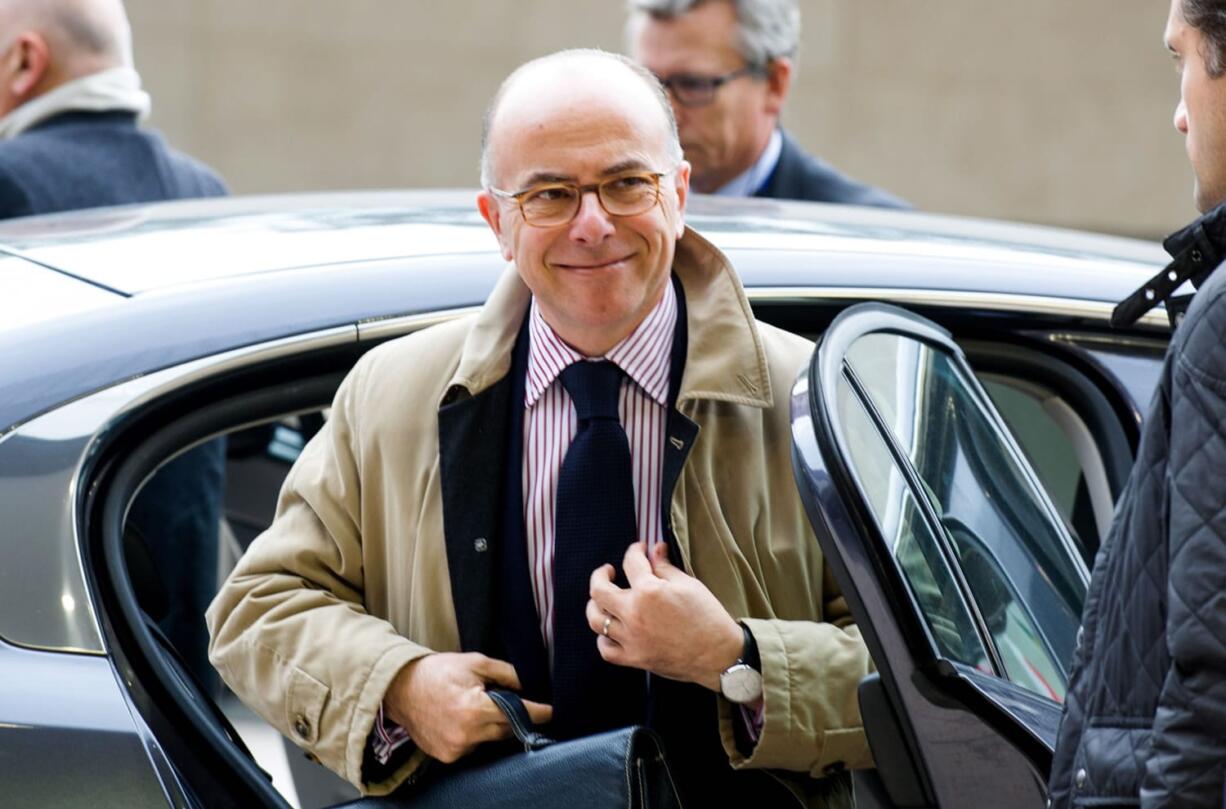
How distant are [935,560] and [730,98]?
219 cm

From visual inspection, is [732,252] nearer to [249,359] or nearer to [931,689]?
[249,359]

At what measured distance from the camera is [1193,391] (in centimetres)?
152

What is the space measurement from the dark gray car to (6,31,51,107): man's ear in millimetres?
885

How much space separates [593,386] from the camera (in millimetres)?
2250

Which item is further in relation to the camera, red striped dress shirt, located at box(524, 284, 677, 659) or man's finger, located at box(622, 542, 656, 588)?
red striped dress shirt, located at box(524, 284, 677, 659)

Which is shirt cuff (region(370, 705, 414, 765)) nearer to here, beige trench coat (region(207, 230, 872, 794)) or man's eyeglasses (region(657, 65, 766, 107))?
beige trench coat (region(207, 230, 872, 794))

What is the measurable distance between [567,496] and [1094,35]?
910 centimetres

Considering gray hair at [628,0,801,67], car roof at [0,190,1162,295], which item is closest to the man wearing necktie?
car roof at [0,190,1162,295]

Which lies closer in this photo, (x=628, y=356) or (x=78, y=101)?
(x=628, y=356)

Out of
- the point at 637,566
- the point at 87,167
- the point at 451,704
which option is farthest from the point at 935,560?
the point at 87,167

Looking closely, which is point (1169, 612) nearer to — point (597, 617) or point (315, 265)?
point (597, 617)

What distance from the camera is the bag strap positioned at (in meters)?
2.03

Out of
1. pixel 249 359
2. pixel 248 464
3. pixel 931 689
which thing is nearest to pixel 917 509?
pixel 931 689

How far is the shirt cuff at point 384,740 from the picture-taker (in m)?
2.16
